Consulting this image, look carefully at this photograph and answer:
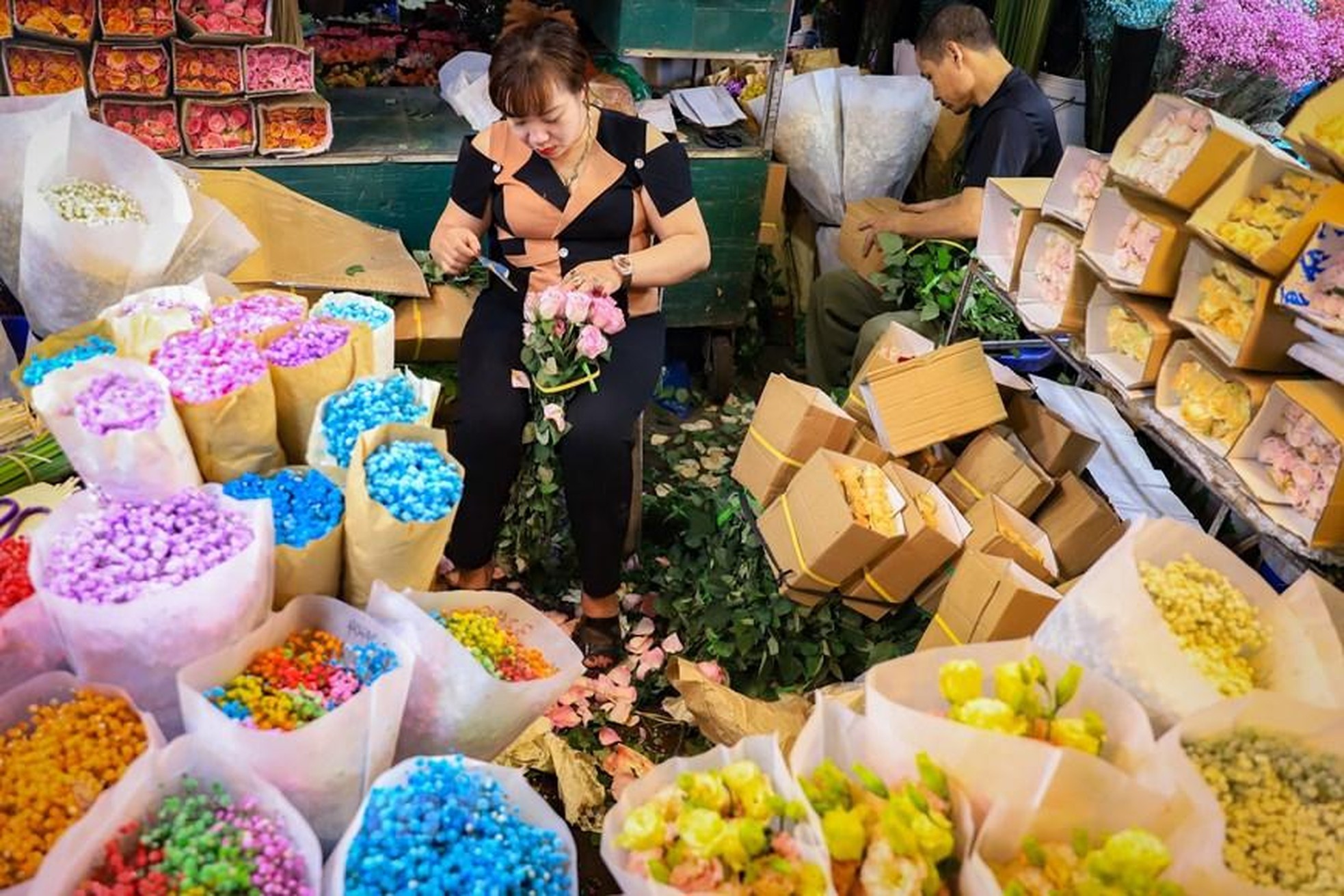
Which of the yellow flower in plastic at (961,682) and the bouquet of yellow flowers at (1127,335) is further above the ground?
the bouquet of yellow flowers at (1127,335)

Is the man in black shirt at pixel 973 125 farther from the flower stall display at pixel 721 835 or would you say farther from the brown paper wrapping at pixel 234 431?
the flower stall display at pixel 721 835

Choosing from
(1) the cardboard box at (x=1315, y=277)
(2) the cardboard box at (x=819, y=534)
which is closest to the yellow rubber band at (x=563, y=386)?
(2) the cardboard box at (x=819, y=534)

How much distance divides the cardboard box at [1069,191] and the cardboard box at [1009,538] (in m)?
0.70

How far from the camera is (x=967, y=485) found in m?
2.71

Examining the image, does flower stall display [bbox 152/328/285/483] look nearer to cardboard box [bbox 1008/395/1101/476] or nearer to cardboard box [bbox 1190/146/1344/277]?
cardboard box [bbox 1190/146/1344/277]

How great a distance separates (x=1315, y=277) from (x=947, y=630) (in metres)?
0.97

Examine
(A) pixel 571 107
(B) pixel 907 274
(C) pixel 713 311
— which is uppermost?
(A) pixel 571 107

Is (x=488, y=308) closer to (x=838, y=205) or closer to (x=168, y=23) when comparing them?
(x=168, y=23)

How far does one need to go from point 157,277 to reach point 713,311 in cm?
222

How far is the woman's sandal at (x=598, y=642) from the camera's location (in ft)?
9.55

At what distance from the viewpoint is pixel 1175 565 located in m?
1.63

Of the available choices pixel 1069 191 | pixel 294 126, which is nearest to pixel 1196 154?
pixel 1069 191

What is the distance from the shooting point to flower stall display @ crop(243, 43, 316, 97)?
10.9 feet

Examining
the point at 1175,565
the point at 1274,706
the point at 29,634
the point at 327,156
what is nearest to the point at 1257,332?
the point at 1175,565
